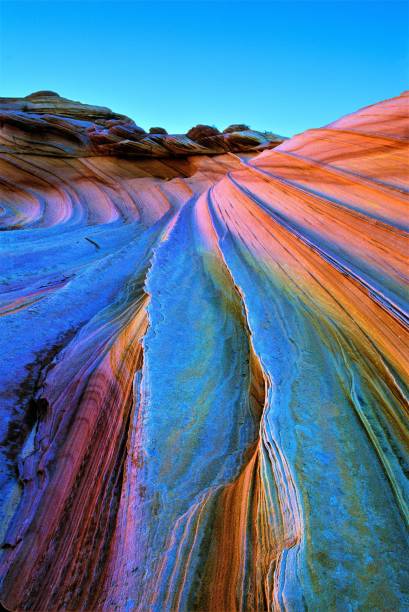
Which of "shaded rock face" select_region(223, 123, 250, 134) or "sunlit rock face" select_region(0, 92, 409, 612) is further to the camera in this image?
"shaded rock face" select_region(223, 123, 250, 134)

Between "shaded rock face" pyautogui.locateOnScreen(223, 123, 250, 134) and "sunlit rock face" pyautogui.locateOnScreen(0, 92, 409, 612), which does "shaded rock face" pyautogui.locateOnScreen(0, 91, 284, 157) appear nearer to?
"shaded rock face" pyautogui.locateOnScreen(223, 123, 250, 134)

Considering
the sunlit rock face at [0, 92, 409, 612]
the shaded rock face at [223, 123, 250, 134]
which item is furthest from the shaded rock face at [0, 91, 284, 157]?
the sunlit rock face at [0, 92, 409, 612]

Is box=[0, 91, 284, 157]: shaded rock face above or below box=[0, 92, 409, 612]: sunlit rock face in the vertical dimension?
above

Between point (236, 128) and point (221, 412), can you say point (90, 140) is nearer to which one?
point (236, 128)

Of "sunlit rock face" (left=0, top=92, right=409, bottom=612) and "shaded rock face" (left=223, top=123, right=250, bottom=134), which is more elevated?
"shaded rock face" (left=223, top=123, right=250, bottom=134)

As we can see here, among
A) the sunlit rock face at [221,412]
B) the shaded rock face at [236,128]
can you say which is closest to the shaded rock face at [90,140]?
the shaded rock face at [236,128]

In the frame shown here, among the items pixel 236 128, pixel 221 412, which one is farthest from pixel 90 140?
pixel 221 412

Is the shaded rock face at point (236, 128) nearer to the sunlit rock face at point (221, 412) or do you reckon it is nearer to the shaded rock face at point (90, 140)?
the shaded rock face at point (90, 140)
